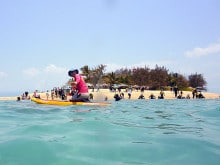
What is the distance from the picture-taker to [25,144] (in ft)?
16.5

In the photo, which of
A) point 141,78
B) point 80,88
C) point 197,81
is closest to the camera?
point 80,88

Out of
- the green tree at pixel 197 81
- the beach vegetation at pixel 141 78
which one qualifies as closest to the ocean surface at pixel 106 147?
the beach vegetation at pixel 141 78

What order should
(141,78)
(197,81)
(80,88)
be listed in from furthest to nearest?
1. (197,81)
2. (141,78)
3. (80,88)

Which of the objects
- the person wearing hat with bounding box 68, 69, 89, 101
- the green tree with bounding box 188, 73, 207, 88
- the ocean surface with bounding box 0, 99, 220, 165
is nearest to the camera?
the ocean surface with bounding box 0, 99, 220, 165

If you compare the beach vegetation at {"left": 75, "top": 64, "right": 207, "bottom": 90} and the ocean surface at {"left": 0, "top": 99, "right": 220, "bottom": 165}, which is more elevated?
the beach vegetation at {"left": 75, "top": 64, "right": 207, "bottom": 90}

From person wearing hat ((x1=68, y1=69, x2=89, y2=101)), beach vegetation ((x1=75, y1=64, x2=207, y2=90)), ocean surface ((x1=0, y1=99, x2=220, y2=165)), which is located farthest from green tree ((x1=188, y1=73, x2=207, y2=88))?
ocean surface ((x1=0, y1=99, x2=220, y2=165))

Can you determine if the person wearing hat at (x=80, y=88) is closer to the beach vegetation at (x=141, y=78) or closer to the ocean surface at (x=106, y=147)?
the ocean surface at (x=106, y=147)

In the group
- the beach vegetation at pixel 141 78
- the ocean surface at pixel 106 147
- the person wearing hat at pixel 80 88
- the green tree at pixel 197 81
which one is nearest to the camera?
the ocean surface at pixel 106 147

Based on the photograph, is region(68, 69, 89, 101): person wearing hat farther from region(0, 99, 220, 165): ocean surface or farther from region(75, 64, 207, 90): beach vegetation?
region(75, 64, 207, 90): beach vegetation

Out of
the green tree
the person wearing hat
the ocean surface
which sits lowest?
the ocean surface

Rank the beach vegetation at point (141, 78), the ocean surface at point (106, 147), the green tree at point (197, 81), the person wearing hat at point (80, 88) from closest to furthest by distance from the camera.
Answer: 1. the ocean surface at point (106, 147)
2. the person wearing hat at point (80, 88)
3. the beach vegetation at point (141, 78)
4. the green tree at point (197, 81)

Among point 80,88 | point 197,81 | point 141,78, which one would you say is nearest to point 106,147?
point 80,88

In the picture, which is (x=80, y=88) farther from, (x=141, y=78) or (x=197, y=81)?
(x=197, y=81)

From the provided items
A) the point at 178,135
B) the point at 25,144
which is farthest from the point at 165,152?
the point at 25,144
